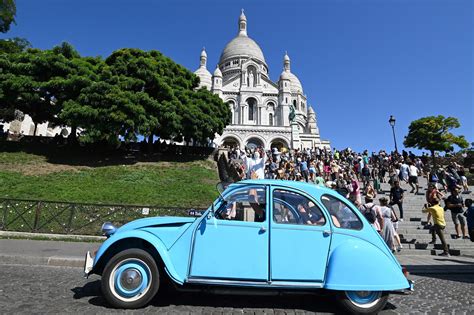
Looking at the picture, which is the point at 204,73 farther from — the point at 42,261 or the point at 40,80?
the point at 42,261

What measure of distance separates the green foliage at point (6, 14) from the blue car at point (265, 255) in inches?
1158

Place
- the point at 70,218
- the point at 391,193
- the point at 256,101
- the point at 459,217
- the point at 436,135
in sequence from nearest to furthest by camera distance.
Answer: the point at 459,217 → the point at 70,218 → the point at 391,193 → the point at 436,135 → the point at 256,101

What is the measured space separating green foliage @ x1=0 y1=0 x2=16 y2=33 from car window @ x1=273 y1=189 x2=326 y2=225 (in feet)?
99.7

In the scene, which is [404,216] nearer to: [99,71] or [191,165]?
[191,165]

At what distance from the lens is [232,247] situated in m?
3.32

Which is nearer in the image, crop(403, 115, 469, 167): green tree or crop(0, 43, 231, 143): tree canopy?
crop(0, 43, 231, 143): tree canopy

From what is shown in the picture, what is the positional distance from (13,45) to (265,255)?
32.2 meters

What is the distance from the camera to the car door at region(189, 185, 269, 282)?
326 centimetres

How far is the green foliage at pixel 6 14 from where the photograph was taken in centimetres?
2264

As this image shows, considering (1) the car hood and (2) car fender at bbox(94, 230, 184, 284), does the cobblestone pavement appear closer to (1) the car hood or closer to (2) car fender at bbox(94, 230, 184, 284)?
(2) car fender at bbox(94, 230, 184, 284)

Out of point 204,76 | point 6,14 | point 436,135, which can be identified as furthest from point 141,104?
point 436,135

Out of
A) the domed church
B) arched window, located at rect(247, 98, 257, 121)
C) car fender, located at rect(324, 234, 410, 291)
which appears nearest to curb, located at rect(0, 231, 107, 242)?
car fender, located at rect(324, 234, 410, 291)

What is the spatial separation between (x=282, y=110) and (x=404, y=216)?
47117mm

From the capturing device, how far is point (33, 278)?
447 centimetres
